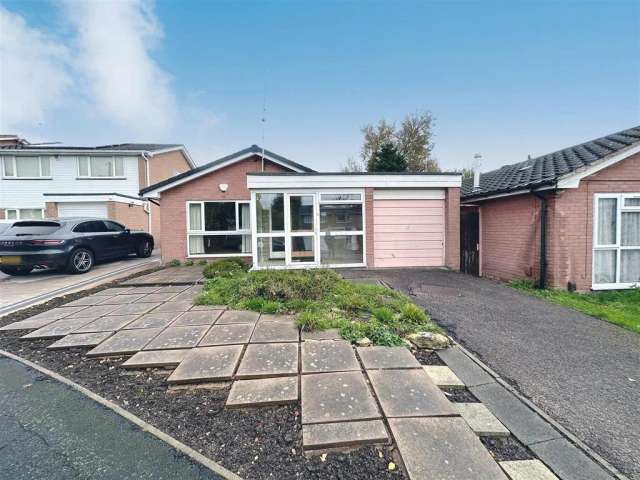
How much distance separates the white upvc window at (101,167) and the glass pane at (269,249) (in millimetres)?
14858

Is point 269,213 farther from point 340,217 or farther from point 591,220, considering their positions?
point 591,220

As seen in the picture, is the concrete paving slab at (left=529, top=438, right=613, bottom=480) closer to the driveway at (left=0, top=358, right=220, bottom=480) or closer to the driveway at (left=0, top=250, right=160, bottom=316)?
the driveway at (left=0, top=358, right=220, bottom=480)

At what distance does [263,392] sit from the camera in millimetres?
2646

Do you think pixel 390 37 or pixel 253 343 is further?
pixel 390 37

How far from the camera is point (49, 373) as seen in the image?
318 cm

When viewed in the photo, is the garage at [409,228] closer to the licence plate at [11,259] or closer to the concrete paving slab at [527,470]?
the concrete paving slab at [527,470]

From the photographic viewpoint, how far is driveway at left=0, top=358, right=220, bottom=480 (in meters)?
1.87

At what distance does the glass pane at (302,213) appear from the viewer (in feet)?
28.9

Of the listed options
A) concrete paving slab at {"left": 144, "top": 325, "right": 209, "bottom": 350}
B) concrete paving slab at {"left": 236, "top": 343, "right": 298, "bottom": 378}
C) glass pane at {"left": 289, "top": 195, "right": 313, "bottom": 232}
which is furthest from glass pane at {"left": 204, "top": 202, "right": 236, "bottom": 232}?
concrete paving slab at {"left": 236, "top": 343, "right": 298, "bottom": 378}

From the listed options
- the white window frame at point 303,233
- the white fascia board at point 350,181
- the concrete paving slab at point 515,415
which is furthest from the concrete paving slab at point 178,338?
the white fascia board at point 350,181

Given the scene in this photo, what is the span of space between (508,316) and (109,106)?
55.0 feet

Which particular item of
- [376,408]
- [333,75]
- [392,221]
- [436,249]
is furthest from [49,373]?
[333,75]

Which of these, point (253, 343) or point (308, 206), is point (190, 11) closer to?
point (308, 206)

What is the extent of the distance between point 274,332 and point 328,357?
1.05 meters
